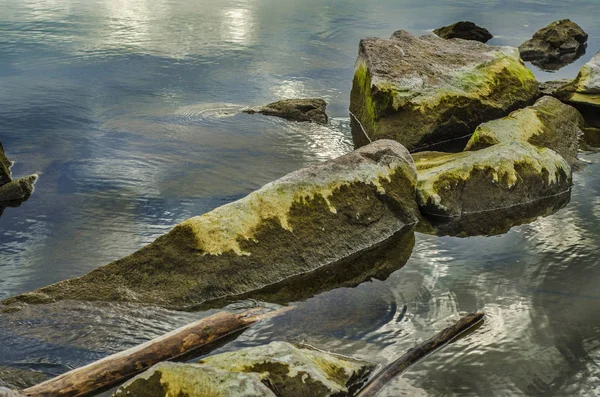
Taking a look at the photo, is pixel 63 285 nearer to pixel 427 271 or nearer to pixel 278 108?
pixel 427 271

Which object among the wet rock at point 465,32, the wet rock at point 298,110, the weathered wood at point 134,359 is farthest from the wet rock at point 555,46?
the weathered wood at point 134,359

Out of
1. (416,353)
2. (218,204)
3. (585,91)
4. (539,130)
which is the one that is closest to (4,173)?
(218,204)

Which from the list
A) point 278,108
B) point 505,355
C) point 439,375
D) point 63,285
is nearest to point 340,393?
point 439,375

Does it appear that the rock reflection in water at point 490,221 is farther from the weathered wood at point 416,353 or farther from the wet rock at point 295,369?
the wet rock at point 295,369

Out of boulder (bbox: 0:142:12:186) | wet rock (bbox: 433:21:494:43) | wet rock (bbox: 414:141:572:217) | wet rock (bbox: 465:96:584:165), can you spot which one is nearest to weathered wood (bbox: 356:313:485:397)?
wet rock (bbox: 414:141:572:217)

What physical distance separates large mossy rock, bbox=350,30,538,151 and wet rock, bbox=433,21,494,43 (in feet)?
28.9

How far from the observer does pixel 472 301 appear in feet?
29.8

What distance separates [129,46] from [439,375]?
1896 centimetres

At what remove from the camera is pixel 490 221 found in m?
11.5

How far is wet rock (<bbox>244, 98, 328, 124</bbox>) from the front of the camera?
17.0 m

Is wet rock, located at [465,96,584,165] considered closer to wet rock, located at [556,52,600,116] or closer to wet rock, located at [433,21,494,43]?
wet rock, located at [556,52,600,116]

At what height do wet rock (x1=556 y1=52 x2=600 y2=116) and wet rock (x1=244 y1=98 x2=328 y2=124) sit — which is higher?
wet rock (x1=556 y1=52 x2=600 y2=116)

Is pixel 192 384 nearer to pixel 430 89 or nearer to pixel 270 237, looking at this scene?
pixel 270 237

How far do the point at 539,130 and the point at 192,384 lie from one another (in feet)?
32.0
